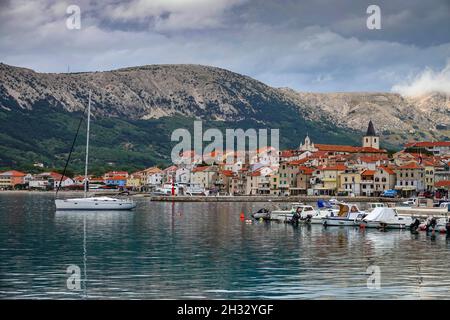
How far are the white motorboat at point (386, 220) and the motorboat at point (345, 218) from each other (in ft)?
2.26

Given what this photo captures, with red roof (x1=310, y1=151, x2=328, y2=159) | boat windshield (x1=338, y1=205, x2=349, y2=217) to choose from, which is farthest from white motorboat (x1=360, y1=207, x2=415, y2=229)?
red roof (x1=310, y1=151, x2=328, y2=159)

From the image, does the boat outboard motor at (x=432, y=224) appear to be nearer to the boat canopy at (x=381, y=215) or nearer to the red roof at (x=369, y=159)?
the boat canopy at (x=381, y=215)

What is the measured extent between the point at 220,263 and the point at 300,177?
71.3 m

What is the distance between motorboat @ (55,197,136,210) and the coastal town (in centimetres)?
1421

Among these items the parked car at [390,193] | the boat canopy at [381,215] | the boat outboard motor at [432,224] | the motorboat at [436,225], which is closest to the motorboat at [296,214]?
the boat canopy at [381,215]

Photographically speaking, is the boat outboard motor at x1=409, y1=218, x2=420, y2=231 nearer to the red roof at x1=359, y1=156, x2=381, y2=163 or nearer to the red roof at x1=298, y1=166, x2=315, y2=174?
the red roof at x1=298, y1=166, x2=315, y2=174

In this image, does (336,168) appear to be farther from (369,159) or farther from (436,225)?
(436,225)

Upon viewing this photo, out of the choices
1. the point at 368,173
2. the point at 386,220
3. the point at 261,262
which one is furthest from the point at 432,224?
the point at 368,173

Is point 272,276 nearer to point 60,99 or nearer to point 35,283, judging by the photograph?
point 35,283

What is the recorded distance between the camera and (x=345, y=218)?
35.7 metres

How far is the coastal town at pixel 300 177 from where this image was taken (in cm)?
8319
